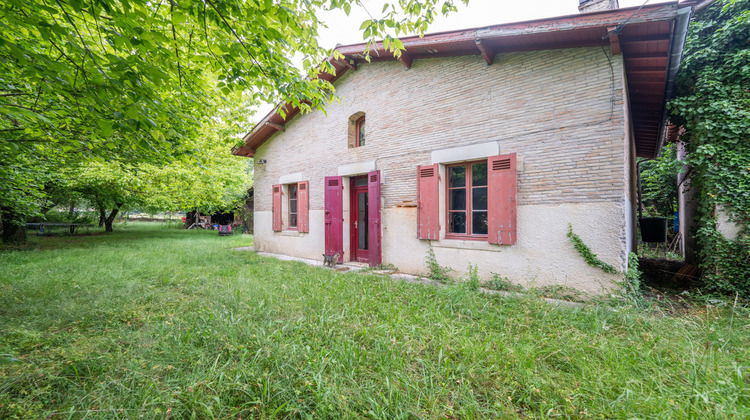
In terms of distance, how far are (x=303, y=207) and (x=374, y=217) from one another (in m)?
2.74

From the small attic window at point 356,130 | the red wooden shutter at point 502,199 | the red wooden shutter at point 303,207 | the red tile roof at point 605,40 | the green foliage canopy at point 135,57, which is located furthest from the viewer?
the red wooden shutter at point 303,207

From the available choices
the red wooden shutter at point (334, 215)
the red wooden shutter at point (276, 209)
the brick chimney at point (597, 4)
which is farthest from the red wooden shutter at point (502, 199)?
the red wooden shutter at point (276, 209)

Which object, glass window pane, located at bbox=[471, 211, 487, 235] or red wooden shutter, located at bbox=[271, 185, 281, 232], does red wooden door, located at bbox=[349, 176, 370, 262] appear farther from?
red wooden shutter, located at bbox=[271, 185, 281, 232]

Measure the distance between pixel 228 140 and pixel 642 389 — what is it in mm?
12659

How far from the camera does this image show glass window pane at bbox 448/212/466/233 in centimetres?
561

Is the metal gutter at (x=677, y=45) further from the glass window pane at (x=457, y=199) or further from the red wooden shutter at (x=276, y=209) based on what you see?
the red wooden shutter at (x=276, y=209)

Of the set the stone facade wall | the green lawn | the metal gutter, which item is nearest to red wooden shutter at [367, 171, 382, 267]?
the stone facade wall

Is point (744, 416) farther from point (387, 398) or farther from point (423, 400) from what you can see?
point (387, 398)

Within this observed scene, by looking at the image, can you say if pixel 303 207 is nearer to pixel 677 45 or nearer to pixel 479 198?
pixel 479 198

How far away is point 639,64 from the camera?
15.0 ft

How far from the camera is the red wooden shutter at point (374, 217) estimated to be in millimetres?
6578

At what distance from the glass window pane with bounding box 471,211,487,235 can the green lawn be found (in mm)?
1497

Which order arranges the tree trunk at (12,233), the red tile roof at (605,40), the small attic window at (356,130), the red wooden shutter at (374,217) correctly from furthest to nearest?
the tree trunk at (12,233) → the small attic window at (356,130) → the red wooden shutter at (374,217) → the red tile roof at (605,40)

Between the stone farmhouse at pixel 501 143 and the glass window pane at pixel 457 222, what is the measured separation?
2 cm
